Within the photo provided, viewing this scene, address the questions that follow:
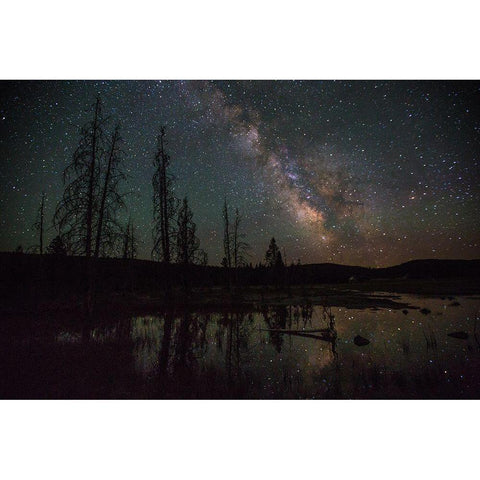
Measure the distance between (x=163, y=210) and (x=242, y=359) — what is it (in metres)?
6.26

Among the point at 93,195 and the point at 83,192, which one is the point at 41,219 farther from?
the point at 93,195

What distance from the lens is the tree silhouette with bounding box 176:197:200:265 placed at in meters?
8.42

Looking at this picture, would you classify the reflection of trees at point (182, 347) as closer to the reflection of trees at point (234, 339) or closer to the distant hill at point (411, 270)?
the reflection of trees at point (234, 339)

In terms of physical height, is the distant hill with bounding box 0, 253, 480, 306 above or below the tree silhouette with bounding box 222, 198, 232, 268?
below

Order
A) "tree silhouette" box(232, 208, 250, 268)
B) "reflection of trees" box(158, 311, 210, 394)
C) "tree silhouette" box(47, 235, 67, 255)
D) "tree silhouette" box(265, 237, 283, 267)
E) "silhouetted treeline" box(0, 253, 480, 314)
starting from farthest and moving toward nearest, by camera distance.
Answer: "tree silhouette" box(265, 237, 283, 267) → "silhouetted treeline" box(0, 253, 480, 314) → "tree silhouette" box(232, 208, 250, 268) → "tree silhouette" box(47, 235, 67, 255) → "reflection of trees" box(158, 311, 210, 394)

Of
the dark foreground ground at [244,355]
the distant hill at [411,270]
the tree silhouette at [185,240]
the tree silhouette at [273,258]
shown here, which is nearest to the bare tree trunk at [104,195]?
the dark foreground ground at [244,355]

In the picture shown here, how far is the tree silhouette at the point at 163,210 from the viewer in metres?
8.77

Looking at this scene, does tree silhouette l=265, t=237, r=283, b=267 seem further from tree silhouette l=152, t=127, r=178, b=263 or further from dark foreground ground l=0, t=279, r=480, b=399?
tree silhouette l=152, t=127, r=178, b=263

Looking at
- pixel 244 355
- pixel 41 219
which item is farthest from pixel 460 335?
pixel 41 219

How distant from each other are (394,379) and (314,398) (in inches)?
56.3

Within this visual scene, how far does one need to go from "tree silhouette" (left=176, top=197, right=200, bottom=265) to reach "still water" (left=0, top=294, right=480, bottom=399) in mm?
2742

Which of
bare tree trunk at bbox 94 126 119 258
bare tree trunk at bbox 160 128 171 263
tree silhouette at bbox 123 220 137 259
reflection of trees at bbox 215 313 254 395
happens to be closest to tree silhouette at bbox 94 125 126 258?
bare tree trunk at bbox 94 126 119 258
